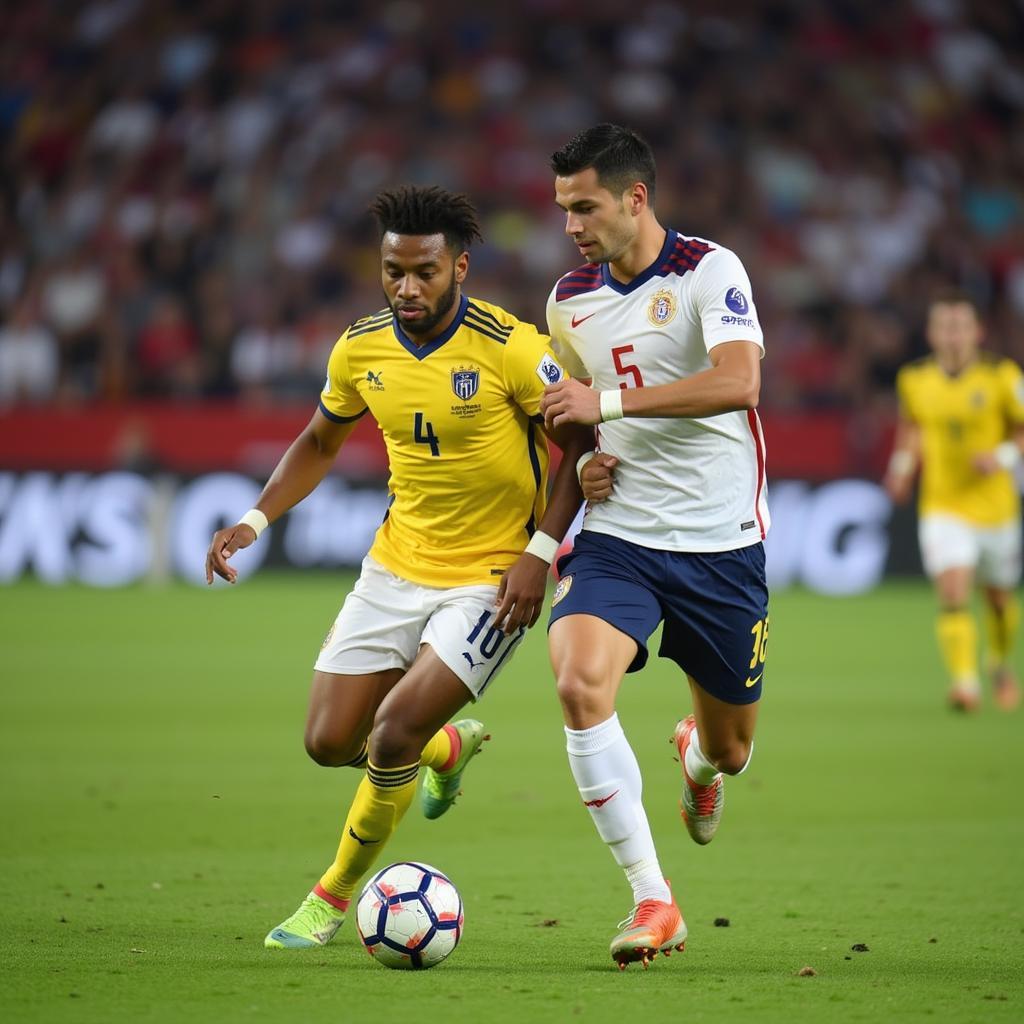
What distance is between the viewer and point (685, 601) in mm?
5738

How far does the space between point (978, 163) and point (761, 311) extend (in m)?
4.31

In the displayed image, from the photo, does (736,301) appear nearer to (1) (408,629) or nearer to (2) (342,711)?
(1) (408,629)

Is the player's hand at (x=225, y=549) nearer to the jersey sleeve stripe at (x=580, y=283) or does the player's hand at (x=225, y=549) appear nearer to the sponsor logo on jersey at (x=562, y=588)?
the sponsor logo on jersey at (x=562, y=588)

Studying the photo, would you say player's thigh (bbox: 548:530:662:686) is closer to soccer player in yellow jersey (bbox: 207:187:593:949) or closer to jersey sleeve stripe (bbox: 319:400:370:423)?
soccer player in yellow jersey (bbox: 207:187:593:949)

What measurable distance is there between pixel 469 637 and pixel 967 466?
7282 mm

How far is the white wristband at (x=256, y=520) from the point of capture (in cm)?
597

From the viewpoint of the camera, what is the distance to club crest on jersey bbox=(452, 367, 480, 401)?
226 inches

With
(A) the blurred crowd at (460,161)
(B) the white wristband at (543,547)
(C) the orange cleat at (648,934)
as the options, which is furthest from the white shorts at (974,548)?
(A) the blurred crowd at (460,161)

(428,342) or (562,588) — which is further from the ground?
(428,342)

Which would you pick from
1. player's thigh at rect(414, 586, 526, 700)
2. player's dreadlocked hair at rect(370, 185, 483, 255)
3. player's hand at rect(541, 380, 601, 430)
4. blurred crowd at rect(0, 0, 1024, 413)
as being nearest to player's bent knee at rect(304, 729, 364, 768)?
player's thigh at rect(414, 586, 526, 700)

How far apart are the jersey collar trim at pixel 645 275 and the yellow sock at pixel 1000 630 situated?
6.72m

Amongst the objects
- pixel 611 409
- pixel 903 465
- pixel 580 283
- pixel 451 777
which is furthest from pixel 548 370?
pixel 903 465

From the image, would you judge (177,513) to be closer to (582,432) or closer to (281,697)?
(281,697)

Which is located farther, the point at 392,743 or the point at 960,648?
the point at 960,648
